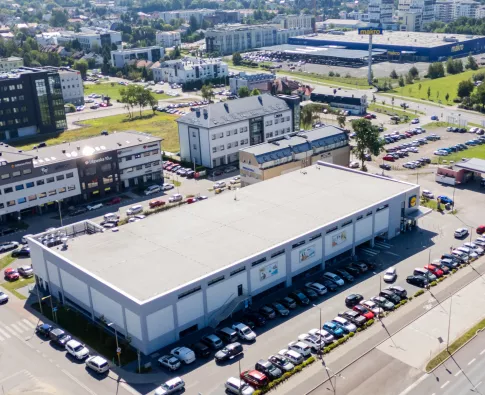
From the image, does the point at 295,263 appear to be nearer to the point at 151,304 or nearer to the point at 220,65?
the point at 151,304

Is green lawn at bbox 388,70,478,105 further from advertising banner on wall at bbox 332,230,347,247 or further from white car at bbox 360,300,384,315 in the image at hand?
white car at bbox 360,300,384,315

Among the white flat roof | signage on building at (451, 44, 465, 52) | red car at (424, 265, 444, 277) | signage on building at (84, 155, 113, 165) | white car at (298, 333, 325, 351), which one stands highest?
signage on building at (84, 155, 113, 165)

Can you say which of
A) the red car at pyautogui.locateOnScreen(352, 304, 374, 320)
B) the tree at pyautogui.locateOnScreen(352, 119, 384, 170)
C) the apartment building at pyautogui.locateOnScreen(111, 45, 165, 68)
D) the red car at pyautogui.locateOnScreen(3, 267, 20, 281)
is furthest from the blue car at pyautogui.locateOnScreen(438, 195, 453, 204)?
the apartment building at pyautogui.locateOnScreen(111, 45, 165, 68)

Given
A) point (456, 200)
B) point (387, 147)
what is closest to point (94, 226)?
point (456, 200)

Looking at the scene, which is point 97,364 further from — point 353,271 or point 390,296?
point 353,271

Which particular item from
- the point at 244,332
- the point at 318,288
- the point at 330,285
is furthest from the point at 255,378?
the point at 330,285

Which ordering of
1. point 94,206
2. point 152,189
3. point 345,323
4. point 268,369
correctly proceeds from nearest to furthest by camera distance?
point 268,369
point 345,323
point 94,206
point 152,189

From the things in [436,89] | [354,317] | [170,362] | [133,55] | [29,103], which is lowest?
[436,89]
